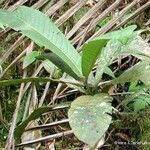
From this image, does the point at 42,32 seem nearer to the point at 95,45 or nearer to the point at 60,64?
the point at 60,64

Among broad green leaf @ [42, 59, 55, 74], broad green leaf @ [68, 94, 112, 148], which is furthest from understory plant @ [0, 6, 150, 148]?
broad green leaf @ [42, 59, 55, 74]

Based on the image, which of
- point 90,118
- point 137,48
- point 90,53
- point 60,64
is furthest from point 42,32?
point 90,118

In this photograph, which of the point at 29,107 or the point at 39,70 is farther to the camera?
the point at 39,70

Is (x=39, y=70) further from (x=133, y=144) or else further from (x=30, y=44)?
Result: (x=133, y=144)

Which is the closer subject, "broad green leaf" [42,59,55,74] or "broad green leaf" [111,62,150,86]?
"broad green leaf" [111,62,150,86]

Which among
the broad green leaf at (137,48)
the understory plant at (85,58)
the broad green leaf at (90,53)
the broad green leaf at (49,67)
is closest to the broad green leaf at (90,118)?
the understory plant at (85,58)

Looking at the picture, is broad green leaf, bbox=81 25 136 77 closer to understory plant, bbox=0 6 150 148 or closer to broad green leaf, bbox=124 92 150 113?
understory plant, bbox=0 6 150 148

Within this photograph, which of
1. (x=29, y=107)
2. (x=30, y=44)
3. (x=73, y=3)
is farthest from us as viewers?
(x=73, y=3)

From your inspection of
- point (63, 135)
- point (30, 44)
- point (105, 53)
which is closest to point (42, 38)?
point (105, 53)
